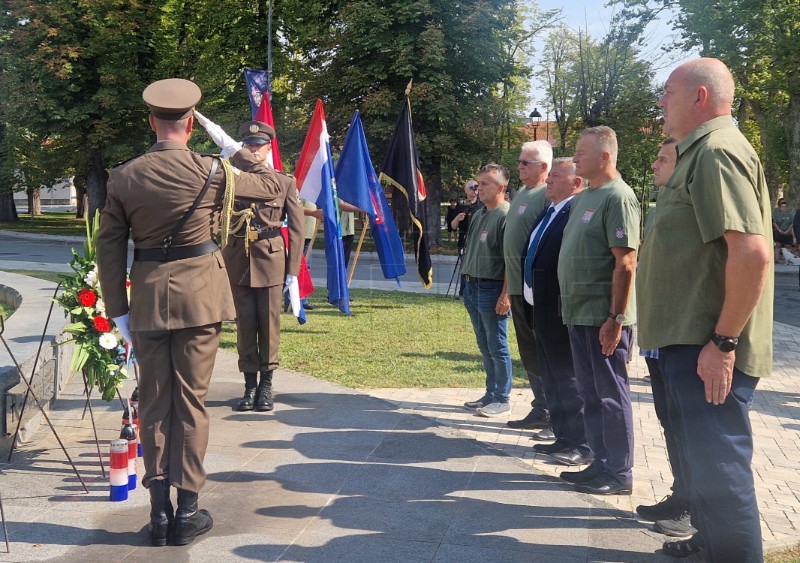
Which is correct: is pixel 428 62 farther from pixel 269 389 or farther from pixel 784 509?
pixel 784 509

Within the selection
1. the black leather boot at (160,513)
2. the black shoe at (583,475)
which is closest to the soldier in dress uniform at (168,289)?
the black leather boot at (160,513)

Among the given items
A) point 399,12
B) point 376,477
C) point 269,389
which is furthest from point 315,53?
point 376,477

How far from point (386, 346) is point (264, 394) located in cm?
335

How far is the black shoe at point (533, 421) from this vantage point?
6324 mm

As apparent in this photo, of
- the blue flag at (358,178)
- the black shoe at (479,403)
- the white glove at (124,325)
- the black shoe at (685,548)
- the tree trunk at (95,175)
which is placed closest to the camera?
the black shoe at (685,548)

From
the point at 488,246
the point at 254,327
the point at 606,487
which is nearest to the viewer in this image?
the point at 606,487

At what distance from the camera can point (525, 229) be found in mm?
6152

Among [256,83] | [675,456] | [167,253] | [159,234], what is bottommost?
[675,456]

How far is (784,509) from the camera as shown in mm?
4629

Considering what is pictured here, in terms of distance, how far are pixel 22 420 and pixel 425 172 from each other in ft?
78.2

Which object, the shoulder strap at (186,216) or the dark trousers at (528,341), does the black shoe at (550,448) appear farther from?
the shoulder strap at (186,216)

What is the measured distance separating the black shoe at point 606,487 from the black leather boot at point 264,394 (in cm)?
285

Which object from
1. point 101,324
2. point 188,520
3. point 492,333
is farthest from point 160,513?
point 492,333

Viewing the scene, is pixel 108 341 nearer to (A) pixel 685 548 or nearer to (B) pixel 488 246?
(B) pixel 488 246
